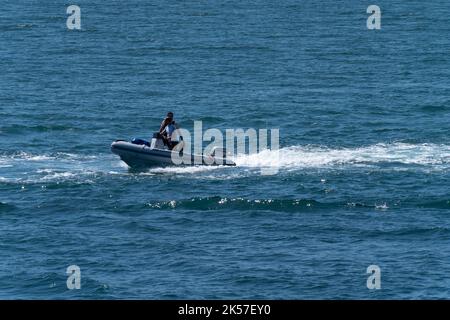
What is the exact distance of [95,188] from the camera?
42500mm

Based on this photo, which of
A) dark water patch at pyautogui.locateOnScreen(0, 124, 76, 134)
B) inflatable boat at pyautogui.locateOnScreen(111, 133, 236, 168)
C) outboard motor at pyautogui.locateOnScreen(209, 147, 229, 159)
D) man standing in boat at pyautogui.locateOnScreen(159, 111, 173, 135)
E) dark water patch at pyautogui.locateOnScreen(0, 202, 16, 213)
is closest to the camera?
dark water patch at pyautogui.locateOnScreen(0, 202, 16, 213)

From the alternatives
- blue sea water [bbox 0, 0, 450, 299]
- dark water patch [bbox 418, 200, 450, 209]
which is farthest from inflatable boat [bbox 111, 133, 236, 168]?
dark water patch [bbox 418, 200, 450, 209]

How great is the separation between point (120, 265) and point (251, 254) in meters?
4.00

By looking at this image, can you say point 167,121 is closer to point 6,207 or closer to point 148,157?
point 148,157

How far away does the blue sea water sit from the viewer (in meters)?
33.2

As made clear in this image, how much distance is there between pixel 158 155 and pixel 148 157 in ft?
1.35

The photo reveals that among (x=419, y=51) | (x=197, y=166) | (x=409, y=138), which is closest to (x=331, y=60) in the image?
(x=419, y=51)

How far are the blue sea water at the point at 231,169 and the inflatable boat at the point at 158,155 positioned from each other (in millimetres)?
466

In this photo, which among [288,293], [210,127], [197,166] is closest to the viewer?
[288,293]

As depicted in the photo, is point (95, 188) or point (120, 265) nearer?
point (120, 265)

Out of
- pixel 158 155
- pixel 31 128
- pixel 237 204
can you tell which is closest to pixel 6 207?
pixel 158 155

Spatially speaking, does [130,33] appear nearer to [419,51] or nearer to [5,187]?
[419,51]

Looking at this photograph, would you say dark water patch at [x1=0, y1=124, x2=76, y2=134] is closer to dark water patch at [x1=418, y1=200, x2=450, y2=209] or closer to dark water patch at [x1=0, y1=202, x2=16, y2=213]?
dark water patch at [x1=0, y1=202, x2=16, y2=213]

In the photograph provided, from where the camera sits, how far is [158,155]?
45562 millimetres
